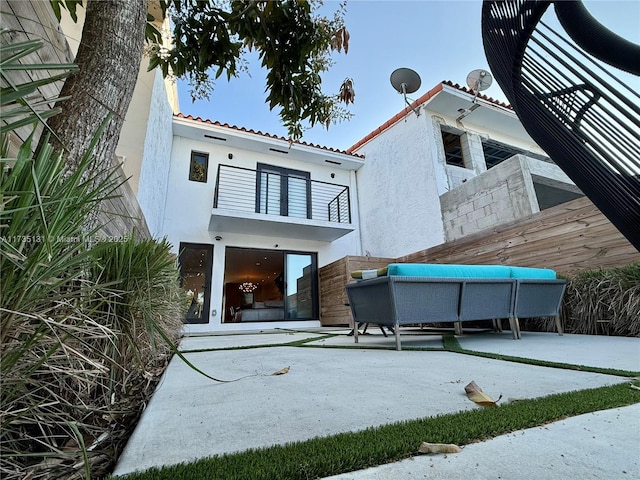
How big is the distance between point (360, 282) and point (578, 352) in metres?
1.62

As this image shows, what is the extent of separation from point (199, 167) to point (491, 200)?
630cm

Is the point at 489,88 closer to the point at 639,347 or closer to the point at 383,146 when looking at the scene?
the point at 383,146

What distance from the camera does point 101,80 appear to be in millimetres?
1075

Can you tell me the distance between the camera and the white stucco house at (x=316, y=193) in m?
6.03

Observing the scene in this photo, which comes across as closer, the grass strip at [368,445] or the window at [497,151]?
the grass strip at [368,445]

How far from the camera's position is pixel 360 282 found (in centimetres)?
279

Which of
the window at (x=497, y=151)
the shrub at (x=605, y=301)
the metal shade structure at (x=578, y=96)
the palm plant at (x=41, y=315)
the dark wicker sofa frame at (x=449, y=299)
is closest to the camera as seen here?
the palm plant at (x=41, y=315)

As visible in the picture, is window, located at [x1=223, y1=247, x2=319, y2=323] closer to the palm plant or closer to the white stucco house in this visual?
the white stucco house

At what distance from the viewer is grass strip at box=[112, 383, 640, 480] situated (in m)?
0.55

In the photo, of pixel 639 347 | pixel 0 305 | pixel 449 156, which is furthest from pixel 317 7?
pixel 449 156

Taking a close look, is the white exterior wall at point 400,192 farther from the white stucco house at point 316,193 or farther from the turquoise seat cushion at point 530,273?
the turquoise seat cushion at point 530,273

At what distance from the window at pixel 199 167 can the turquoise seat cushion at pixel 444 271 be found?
585 centimetres

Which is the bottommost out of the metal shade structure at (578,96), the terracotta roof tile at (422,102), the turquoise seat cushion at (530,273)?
the turquoise seat cushion at (530,273)

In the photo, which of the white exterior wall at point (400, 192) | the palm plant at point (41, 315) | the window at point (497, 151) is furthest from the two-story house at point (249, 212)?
the palm plant at point (41, 315)
